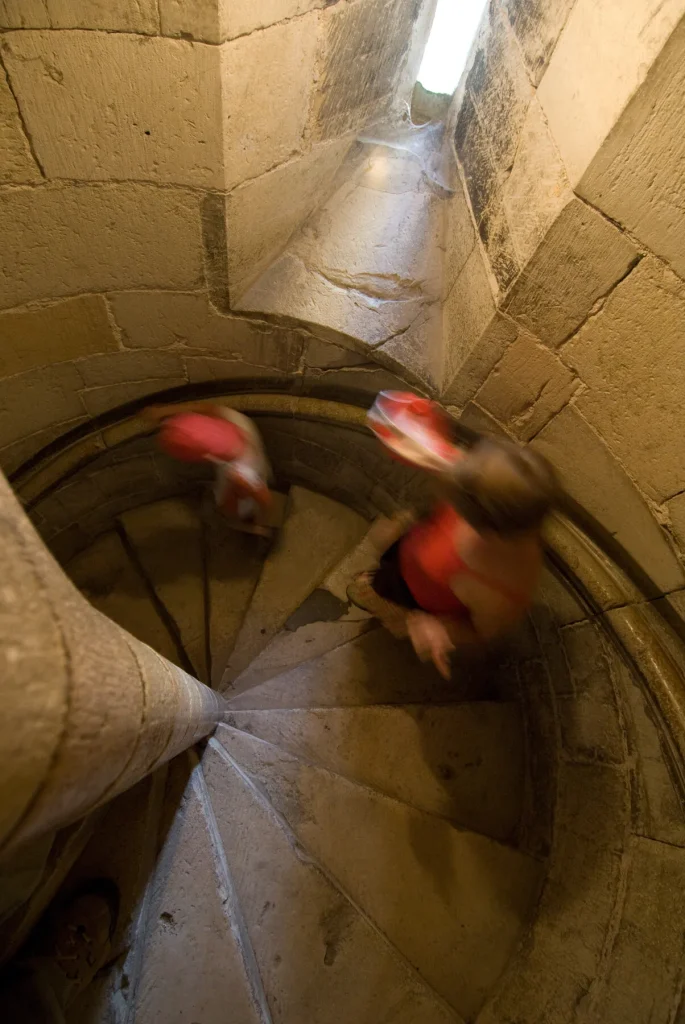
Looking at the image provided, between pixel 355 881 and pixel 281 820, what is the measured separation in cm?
45

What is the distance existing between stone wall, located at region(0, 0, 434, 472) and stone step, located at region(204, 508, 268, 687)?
1.24 meters

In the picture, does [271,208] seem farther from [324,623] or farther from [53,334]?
[324,623]

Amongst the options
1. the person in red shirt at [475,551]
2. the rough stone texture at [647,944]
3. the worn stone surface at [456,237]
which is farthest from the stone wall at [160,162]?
the rough stone texture at [647,944]

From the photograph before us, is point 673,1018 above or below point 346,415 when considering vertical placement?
below

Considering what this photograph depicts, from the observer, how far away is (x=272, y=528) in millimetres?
3527

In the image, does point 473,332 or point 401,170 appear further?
point 401,170

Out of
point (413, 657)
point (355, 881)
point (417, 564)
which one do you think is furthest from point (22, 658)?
point (413, 657)

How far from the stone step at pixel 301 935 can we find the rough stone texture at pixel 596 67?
9.20 feet

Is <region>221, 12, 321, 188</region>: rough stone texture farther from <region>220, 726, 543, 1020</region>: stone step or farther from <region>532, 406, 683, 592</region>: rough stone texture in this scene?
<region>220, 726, 543, 1020</region>: stone step

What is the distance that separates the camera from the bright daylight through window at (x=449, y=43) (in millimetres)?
2119

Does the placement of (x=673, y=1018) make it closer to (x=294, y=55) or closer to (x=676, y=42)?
(x=676, y=42)

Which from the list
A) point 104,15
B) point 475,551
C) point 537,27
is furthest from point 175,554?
point 537,27

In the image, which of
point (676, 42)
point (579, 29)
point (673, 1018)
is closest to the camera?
point (676, 42)

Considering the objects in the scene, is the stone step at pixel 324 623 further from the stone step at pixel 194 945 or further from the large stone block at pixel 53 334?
the large stone block at pixel 53 334
